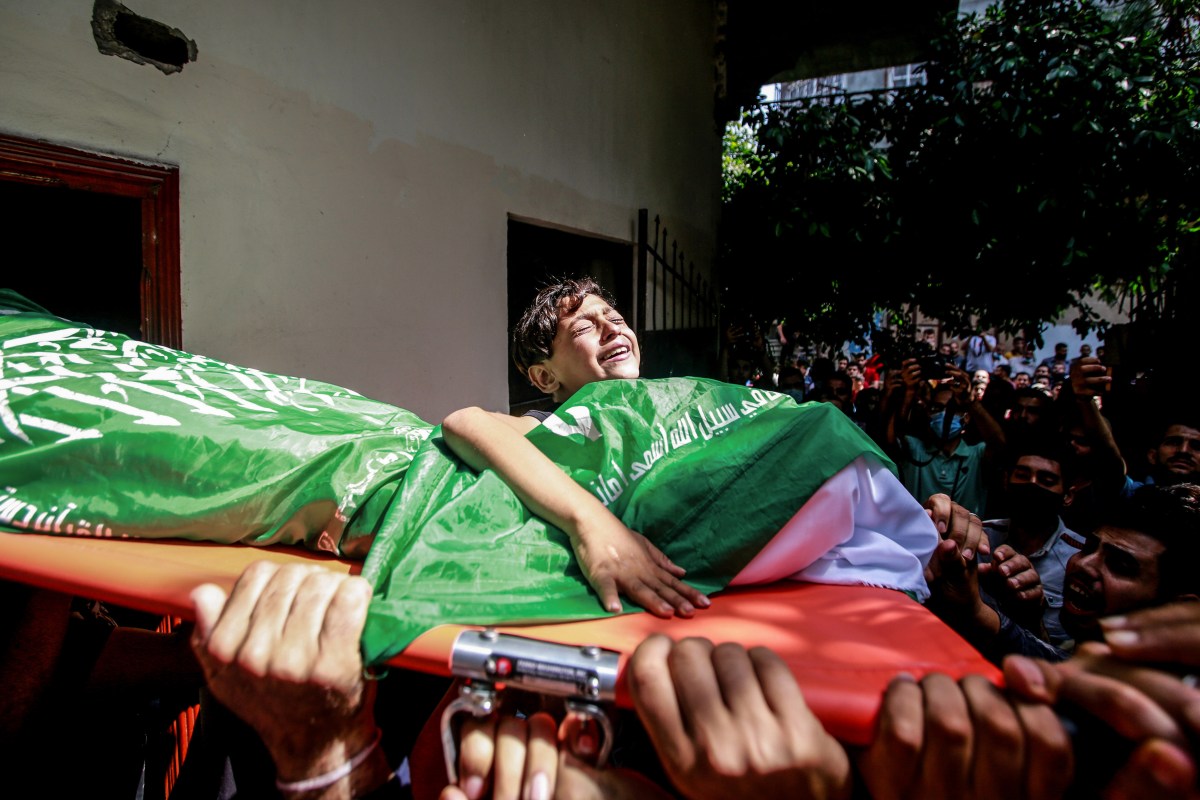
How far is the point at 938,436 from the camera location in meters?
3.66

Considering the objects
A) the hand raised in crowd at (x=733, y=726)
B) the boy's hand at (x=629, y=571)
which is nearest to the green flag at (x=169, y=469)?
the boy's hand at (x=629, y=571)

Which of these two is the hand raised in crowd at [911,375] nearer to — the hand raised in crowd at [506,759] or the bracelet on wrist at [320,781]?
the hand raised in crowd at [506,759]

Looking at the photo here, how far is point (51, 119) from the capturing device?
1873mm

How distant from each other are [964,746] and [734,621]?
1.22ft

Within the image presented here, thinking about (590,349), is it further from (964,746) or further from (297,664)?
(964,746)

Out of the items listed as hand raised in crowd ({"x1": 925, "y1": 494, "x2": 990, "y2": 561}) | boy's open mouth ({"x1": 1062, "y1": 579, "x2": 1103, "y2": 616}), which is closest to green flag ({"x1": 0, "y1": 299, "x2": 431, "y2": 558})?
hand raised in crowd ({"x1": 925, "y1": 494, "x2": 990, "y2": 561})

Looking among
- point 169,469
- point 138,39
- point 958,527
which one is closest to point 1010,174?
point 958,527

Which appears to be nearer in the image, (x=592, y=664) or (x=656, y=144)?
(x=592, y=664)

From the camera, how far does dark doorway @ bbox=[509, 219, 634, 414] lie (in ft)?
15.2

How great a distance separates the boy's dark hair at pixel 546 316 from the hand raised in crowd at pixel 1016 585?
57.7 inches

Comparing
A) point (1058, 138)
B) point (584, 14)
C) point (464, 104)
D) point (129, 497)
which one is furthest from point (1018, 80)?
point (129, 497)

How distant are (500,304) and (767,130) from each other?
378 cm

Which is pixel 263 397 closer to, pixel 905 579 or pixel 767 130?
pixel 905 579

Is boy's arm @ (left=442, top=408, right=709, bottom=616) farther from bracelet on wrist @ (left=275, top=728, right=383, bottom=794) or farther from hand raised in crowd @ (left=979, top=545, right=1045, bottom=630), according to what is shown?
hand raised in crowd @ (left=979, top=545, right=1045, bottom=630)
